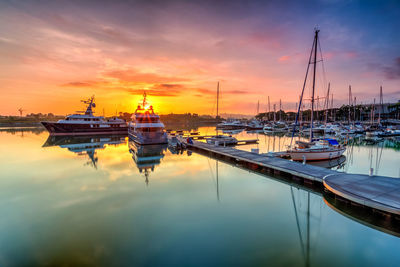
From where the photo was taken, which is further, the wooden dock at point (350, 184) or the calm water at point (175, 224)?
the wooden dock at point (350, 184)

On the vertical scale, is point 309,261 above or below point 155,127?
below

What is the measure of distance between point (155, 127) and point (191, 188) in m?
23.6

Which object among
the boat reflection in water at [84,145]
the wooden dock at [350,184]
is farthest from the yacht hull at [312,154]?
the boat reflection in water at [84,145]

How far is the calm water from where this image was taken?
6867 mm

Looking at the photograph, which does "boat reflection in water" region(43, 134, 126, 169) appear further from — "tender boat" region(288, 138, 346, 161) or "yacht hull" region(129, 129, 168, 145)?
"tender boat" region(288, 138, 346, 161)

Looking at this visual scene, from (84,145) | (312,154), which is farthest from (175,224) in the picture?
(84,145)

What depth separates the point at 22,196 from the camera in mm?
12289


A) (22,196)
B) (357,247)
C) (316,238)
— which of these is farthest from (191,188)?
(22,196)

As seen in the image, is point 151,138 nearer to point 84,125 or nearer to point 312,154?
point 312,154

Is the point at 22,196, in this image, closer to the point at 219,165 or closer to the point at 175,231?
the point at 175,231

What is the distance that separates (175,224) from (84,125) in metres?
51.6

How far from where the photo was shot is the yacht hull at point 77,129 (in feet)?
160

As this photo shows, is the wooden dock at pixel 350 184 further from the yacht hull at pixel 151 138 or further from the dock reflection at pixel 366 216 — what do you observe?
the yacht hull at pixel 151 138

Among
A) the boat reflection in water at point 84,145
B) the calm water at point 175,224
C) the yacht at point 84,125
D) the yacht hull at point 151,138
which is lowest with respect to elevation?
the calm water at point 175,224
